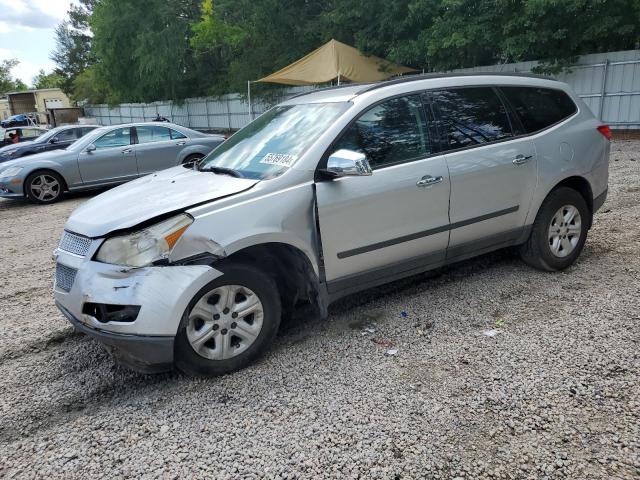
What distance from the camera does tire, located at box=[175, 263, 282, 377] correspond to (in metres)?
3.08

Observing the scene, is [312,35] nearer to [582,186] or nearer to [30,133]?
[30,133]

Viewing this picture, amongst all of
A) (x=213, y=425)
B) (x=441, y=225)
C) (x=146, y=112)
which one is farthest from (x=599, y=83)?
(x=146, y=112)

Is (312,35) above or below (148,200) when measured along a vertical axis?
above

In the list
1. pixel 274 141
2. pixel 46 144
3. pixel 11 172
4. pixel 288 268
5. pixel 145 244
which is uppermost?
pixel 274 141

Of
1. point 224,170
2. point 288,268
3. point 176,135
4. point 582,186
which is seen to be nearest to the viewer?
point 288,268

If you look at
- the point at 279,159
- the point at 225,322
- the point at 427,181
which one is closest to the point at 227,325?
the point at 225,322

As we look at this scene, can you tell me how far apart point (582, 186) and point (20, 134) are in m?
18.5

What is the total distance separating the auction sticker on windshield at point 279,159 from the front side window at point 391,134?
1.07ft

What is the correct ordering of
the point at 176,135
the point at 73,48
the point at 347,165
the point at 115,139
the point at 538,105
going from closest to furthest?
the point at 347,165, the point at 538,105, the point at 115,139, the point at 176,135, the point at 73,48

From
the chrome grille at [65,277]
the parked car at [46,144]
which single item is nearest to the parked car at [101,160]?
the parked car at [46,144]

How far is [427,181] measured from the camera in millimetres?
3781

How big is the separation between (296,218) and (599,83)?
15.1 metres

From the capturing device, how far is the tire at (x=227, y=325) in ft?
10.1

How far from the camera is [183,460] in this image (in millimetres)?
2518
